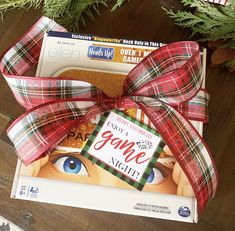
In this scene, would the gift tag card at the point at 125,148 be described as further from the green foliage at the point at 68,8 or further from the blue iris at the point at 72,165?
the green foliage at the point at 68,8

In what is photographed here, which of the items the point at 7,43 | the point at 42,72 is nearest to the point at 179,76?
the point at 42,72

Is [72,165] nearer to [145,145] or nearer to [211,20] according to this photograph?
[145,145]

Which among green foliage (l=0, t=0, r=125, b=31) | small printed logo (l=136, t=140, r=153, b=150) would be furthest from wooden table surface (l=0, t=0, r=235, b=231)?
small printed logo (l=136, t=140, r=153, b=150)

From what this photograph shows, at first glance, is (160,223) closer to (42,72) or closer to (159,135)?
(159,135)

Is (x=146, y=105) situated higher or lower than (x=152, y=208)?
higher

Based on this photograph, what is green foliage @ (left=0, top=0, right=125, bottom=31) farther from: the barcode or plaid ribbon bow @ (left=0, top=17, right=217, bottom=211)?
the barcode

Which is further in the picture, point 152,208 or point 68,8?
point 68,8

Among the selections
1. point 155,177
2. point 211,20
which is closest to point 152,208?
point 155,177
